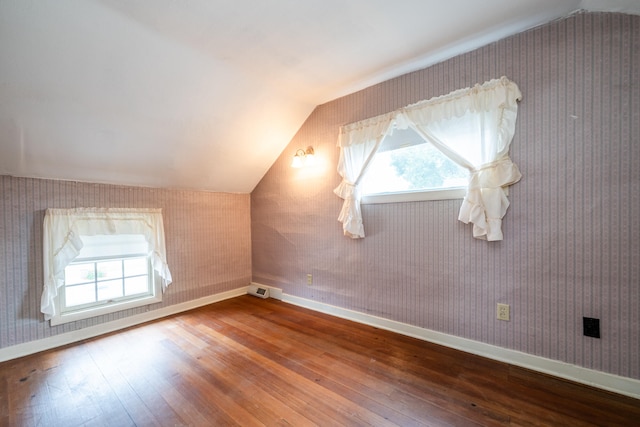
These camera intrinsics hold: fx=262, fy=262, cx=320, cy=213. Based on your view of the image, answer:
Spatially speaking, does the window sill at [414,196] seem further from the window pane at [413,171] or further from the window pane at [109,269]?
the window pane at [109,269]

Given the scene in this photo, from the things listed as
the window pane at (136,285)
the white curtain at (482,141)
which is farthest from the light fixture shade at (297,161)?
the window pane at (136,285)

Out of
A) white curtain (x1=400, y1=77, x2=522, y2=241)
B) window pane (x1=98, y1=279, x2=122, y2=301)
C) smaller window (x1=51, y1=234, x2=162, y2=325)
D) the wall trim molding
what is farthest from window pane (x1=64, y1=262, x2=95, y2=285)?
white curtain (x1=400, y1=77, x2=522, y2=241)

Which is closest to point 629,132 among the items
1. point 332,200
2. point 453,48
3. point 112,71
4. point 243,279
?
point 453,48

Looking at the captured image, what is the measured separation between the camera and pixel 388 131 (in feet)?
8.01

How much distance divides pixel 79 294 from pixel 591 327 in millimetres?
4121

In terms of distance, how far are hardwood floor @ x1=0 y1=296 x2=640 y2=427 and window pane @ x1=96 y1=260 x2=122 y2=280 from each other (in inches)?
24.6

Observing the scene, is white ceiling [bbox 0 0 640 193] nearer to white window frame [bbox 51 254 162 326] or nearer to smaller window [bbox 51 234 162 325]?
smaller window [bbox 51 234 162 325]

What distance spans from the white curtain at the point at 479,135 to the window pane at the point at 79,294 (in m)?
3.36

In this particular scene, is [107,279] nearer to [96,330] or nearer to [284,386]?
[96,330]

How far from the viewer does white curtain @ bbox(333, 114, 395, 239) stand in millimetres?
2529

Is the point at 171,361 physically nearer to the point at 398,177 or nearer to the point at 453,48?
the point at 398,177

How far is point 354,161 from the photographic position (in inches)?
105

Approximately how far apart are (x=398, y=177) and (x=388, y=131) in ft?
1.44

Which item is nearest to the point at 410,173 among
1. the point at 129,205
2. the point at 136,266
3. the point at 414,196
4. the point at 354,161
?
the point at 414,196
